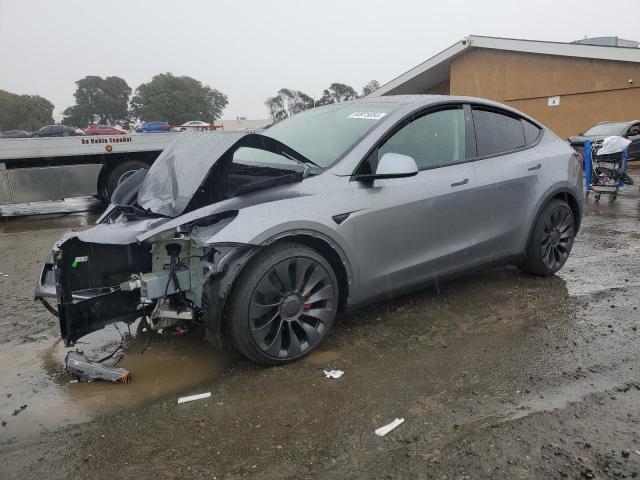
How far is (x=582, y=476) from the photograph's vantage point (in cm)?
212

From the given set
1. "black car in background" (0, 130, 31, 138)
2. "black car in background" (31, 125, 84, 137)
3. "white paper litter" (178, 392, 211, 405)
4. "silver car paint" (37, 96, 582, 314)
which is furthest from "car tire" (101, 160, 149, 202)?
"white paper litter" (178, 392, 211, 405)

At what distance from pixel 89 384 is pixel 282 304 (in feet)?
4.10

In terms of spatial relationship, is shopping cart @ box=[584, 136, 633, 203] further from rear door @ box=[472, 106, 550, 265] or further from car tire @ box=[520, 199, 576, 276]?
rear door @ box=[472, 106, 550, 265]

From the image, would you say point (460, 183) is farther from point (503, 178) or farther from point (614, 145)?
point (614, 145)

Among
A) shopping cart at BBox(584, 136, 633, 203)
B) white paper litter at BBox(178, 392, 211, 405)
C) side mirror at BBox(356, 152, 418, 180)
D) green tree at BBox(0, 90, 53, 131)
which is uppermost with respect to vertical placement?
green tree at BBox(0, 90, 53, 131)

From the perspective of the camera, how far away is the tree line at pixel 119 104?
7962 centimetres

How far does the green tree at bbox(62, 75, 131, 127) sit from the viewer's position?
94625 mm

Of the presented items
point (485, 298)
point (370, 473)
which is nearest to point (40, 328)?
point (370, 473)

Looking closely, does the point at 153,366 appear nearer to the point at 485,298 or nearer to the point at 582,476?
the point at 582,476

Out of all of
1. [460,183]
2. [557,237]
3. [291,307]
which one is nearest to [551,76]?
[557,237]

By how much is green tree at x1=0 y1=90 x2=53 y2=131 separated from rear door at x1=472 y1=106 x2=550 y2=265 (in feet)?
284

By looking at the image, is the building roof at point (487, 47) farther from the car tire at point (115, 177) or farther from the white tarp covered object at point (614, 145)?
the car tire at point (115, 177)

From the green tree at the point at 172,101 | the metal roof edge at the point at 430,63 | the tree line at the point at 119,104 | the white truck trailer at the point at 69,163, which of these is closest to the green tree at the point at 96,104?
the tree line at the point at 119,104

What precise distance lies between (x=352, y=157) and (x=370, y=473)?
1980mm
